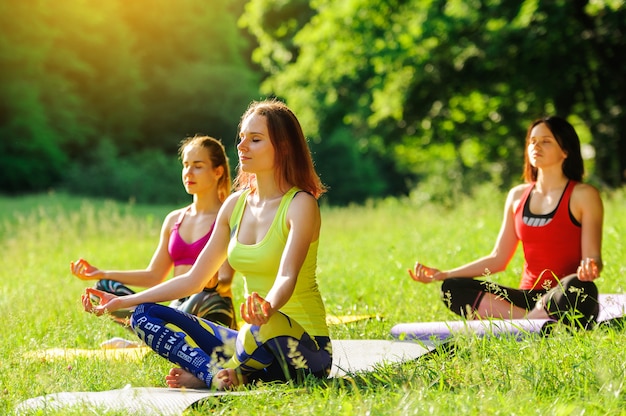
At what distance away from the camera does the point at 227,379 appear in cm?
355

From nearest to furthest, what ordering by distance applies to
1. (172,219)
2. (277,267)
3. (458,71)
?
(277,267) < (172,219) < (458,71)

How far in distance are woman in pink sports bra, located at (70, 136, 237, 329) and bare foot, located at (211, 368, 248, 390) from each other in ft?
3.64

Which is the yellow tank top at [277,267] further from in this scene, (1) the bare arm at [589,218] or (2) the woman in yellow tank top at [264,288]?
(1) the bare arm at [589,218]

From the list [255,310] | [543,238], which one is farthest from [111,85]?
[255,310]

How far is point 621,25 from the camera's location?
1309 centimetres

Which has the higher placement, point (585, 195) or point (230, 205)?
point (230, 205)

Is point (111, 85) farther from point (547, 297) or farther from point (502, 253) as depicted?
point (547, 297)

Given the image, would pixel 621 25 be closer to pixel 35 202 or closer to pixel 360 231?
pixel 360 231

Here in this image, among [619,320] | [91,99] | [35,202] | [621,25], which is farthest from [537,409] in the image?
[91,99]

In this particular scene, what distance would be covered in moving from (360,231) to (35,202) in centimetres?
1231

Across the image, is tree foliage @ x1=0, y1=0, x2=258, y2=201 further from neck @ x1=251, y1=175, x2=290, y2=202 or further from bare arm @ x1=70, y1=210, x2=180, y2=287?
neck @ x1=251, y1=175, x2=290, y2=202

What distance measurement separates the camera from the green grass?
3029 millimetres

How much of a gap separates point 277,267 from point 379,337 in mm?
1509

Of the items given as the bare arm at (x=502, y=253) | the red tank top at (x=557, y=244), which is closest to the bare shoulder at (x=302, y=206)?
the bare arm at (x=502, y=253)
